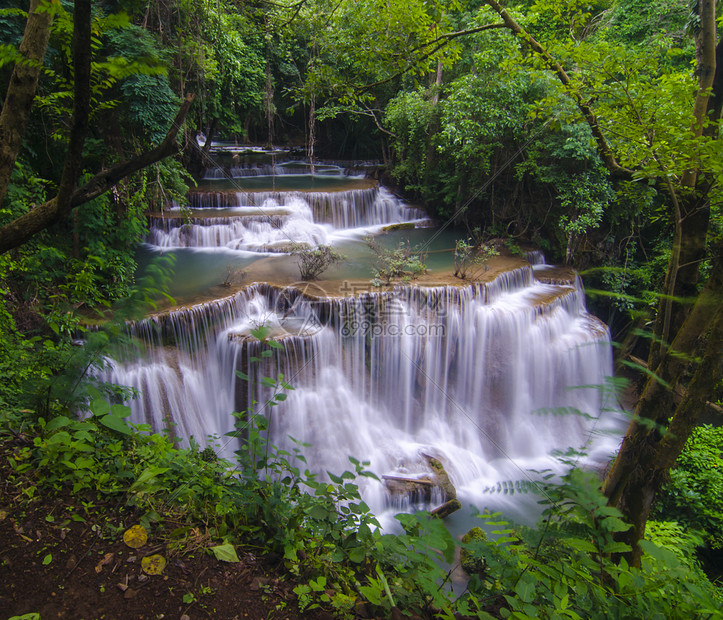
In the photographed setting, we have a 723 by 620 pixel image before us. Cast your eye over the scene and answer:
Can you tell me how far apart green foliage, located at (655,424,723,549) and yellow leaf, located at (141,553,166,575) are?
699 centimetres

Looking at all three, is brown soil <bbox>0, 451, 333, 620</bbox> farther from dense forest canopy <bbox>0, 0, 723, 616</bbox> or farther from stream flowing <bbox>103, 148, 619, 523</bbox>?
stream flowing <bbox>103, 148, 619, 523</bbox>

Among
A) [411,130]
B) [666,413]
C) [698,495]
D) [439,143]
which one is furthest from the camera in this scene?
[411,130]

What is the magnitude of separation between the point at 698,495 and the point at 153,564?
7.79 metres

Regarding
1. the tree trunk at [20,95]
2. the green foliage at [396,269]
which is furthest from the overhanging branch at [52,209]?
the green foliage at [396,269]

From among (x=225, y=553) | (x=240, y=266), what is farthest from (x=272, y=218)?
(x=225, y=553)

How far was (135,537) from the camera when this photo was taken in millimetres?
2008

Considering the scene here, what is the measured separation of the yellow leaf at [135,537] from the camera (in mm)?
1979

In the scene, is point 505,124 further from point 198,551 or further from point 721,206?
point 198,551

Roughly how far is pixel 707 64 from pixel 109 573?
471 cm

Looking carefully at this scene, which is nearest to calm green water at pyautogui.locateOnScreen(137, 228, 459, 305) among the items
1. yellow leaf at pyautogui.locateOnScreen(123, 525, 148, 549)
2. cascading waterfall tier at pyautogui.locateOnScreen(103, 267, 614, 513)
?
cascading waterfall tier at pyautogui.locateOnScreen(103, 267, 614, 513)

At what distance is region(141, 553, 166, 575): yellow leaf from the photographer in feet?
6.14

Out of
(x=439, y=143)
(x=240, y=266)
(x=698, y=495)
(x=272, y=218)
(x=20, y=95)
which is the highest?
(x=439, y=143)

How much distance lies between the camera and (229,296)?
273 inches

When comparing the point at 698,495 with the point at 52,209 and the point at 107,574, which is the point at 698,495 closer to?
the point at 107,574
